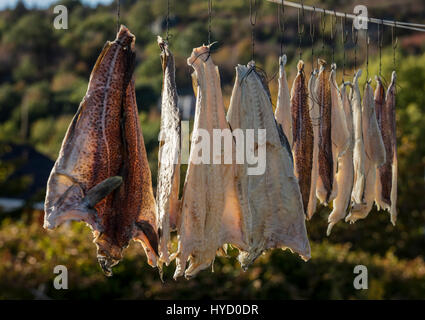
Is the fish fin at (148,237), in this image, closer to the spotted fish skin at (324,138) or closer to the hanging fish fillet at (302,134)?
the hanging fish fillet at (302,134)

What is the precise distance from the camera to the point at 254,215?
3.48 meters

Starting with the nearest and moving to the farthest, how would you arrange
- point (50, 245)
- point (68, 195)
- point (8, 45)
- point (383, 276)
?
1. point (68, 195)
2. point (50, 245)
3. point (383, 276)
4. point (8, 45)

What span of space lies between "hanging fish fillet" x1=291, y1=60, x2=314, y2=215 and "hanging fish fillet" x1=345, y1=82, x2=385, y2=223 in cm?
56

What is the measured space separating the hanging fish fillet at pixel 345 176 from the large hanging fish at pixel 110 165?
56.1 inches

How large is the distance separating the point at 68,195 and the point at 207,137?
750 mm

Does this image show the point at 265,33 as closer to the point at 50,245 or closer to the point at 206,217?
the point at 50,245

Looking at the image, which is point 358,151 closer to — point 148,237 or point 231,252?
point 148,237

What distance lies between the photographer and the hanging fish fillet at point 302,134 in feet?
12.7

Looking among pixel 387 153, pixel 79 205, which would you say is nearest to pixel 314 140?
pixel 387 153

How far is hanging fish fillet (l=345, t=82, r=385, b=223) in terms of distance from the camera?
4312mm

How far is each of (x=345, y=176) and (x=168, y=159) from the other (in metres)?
1.43

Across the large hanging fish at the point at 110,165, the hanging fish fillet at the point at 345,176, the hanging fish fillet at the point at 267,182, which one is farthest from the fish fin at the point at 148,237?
the hanging fish fillet at the point at 345,176

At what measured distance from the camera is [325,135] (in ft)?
13.3
